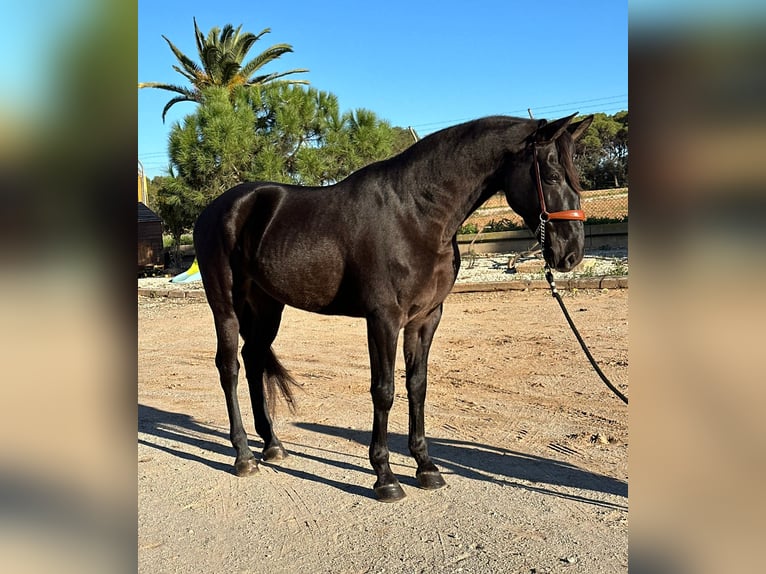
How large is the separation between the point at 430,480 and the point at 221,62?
20.1 meters

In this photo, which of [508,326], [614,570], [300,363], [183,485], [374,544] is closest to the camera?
[614,570]

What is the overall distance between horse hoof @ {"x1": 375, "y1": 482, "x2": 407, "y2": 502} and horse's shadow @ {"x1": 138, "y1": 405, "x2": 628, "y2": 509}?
124 mm

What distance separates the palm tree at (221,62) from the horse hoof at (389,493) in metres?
19.4

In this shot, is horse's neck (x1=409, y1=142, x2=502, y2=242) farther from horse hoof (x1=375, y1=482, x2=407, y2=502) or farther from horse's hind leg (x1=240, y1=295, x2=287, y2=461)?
horse's hind leg (x1=240, y1=295, x2=287, y2=461)

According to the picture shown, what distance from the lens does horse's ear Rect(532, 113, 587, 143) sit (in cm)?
305

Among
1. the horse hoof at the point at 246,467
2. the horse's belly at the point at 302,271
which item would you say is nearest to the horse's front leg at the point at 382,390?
the horse's belly at the point at 302,271

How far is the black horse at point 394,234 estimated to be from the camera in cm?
312

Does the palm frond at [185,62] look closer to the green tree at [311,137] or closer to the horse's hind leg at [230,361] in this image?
the green tree at [311,137]

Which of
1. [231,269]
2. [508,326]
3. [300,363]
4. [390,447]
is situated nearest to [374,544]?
[390,447]
